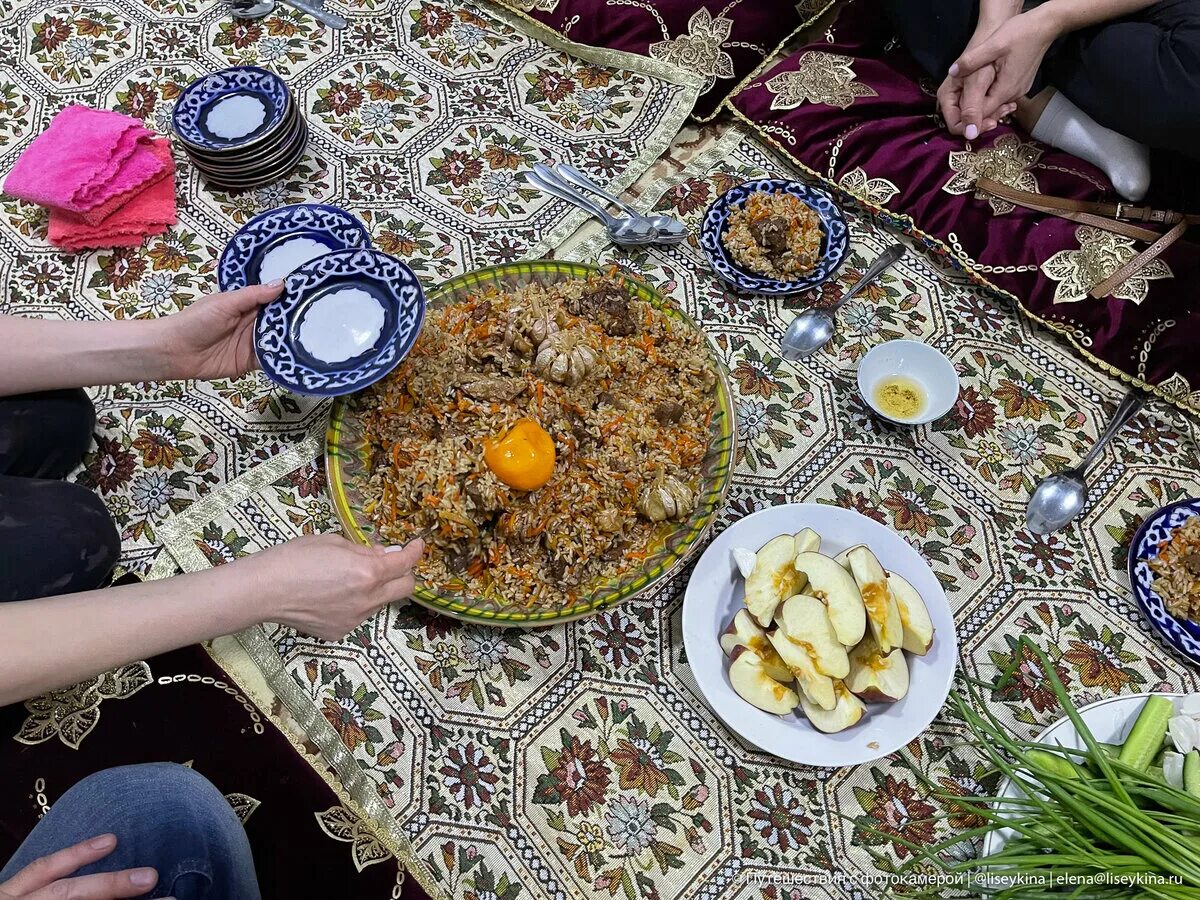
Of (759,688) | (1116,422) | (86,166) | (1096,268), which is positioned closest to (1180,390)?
(1116,422)

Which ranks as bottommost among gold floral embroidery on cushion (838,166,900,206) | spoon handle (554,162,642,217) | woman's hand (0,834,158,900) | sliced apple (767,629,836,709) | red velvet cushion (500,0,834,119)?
woman's hand (0,834,158,900)

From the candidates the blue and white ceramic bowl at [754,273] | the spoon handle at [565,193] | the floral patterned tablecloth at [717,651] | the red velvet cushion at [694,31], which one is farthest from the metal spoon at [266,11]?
the floral patterned tablecloth at [717,651]

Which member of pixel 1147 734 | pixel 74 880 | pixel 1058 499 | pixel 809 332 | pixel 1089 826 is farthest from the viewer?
pixel 809 332

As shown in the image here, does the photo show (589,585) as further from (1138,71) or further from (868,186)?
(1138,71)

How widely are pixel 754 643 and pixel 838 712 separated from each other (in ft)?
0.72

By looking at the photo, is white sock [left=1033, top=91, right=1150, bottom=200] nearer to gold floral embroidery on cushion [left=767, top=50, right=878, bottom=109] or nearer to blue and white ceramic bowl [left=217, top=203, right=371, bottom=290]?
gold floral embroidery on cushion [left=767, top=50, right=878, bottom=109]

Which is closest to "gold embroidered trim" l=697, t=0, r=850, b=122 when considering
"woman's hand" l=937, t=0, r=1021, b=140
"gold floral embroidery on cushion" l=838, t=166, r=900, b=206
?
"gold floral embroidery on cushion" l=838, t=166, r=900, b=206

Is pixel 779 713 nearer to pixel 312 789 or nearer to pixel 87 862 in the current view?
pixel 312 789

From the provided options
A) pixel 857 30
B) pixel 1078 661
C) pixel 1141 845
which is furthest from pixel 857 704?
pixel 857 30

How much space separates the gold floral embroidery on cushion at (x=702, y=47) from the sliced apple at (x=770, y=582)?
1910 millimetres

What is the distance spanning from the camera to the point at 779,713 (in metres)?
1.61

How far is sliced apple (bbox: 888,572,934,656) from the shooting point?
1.59 m

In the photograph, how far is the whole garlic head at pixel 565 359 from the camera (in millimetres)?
1780

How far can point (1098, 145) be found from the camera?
8.02ft
